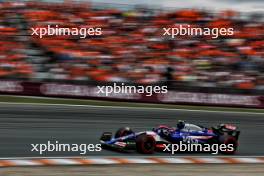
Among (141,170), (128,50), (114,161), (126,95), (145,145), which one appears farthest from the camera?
(128,50)

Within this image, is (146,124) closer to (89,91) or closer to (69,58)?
(89,91)

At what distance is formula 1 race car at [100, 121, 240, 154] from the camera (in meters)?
9.41

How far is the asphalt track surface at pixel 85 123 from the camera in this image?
35.1 ft

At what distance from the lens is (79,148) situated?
10.2 m

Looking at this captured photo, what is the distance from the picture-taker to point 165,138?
9547 mm

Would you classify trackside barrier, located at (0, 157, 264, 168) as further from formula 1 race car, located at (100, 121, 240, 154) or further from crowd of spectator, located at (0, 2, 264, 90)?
crowd of spectator, located at (0, 2, 264, 90)

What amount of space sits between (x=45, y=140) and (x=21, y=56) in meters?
8.13

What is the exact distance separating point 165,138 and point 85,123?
13.7ft

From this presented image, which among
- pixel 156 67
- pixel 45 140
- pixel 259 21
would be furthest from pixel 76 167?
pixel 259 21

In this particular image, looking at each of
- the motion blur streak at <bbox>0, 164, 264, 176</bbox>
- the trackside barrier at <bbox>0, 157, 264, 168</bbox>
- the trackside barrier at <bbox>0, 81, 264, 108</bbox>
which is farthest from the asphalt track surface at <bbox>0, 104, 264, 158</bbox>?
the trackside barrier at <bbox>0, 81, 264, 108</bbox>

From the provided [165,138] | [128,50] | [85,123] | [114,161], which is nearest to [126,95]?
[128,50]

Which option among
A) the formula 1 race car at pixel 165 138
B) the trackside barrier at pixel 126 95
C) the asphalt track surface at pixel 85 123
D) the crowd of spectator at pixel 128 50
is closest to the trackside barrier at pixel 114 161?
the formula 1 race car at pixel 165 138

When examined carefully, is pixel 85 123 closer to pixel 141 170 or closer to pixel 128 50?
pixel 141 170

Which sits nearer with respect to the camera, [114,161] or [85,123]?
[114,161]
